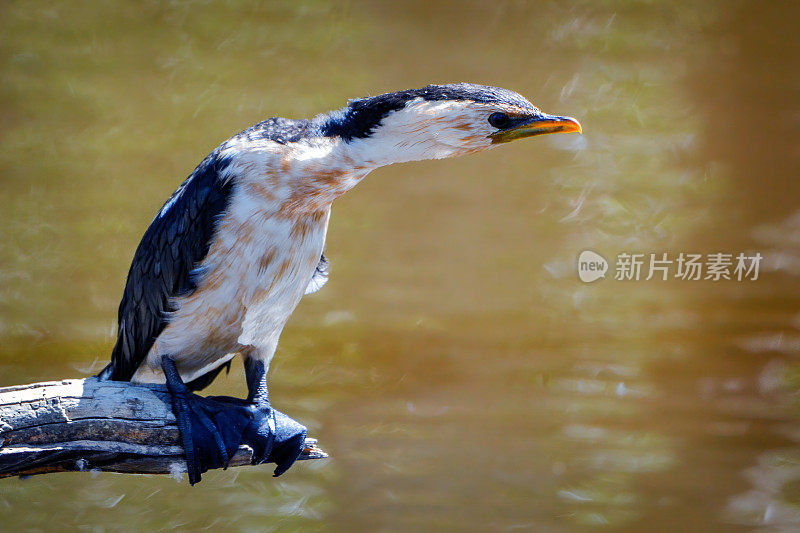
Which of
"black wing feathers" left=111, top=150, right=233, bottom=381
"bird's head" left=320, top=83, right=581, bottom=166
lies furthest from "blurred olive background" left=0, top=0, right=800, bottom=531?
"bird's head" left=320, top=83, right=581, bottom=166

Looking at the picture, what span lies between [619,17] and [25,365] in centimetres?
217

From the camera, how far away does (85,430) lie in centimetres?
115

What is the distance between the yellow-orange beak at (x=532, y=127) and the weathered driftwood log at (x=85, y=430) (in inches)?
26.9

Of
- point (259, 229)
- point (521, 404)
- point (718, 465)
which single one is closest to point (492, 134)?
point (259, 229)

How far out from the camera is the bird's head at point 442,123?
3.39 feet

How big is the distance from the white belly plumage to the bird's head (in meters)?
0.17

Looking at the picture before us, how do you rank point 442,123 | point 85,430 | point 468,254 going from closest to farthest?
point 442,123, point 85,430, point 468,254

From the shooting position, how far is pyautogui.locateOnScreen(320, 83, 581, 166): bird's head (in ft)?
3.39

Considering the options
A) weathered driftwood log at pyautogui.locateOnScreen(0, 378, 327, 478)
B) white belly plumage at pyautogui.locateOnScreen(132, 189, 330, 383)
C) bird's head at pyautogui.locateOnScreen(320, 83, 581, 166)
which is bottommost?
weathered driftwood log at pyautogui.locateOnScreen(0, 378, 327, 478)

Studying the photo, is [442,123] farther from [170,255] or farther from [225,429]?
[225,429]

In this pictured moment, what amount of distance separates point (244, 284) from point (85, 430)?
1.13 ft

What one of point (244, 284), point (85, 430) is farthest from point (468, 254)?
point (85, 430)

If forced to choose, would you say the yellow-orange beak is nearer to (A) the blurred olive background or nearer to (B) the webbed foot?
(B) the webbed foot

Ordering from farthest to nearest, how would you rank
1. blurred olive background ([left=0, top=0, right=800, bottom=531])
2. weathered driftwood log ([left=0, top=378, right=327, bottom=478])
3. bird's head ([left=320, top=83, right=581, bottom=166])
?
blurred olive background ([left=0, top=0, right=800, bottom=531]) → weathered driftwood log ([left=0, top=378, right=327, bottom=478]) → bird's head ([left=320, top=83, right=581, bottom=166])
